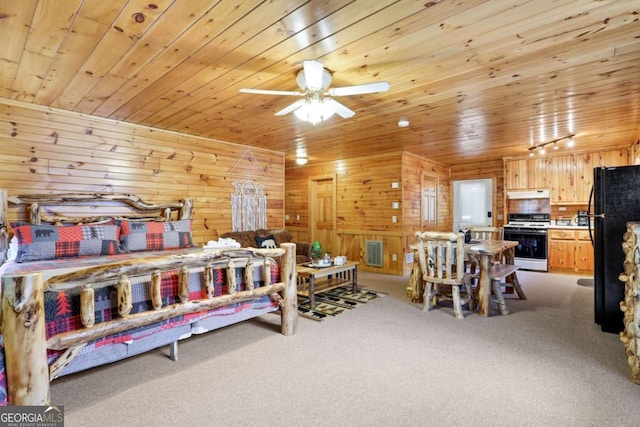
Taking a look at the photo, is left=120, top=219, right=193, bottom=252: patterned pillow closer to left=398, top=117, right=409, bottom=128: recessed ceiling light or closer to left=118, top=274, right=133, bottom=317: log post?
left=118, top=274, right=133, bottom=317: log post

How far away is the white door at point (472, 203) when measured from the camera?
24.2 feet

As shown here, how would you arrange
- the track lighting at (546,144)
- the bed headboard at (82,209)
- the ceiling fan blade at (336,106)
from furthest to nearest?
the track lighting at (546,144), the bed headboard at (82,209), the ceiling fan blade at (336,106)

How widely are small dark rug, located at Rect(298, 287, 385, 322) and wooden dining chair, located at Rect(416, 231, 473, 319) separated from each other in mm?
899

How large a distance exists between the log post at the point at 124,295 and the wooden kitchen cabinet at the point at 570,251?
7042 mm

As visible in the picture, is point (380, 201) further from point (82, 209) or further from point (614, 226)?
point (82, 209)

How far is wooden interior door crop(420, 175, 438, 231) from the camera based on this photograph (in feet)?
22.7

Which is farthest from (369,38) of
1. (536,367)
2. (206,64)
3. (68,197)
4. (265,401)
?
(68,197)

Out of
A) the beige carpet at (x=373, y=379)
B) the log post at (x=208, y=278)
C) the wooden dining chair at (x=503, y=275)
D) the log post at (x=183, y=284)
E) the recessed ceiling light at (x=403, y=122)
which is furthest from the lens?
the recessed ceiling light at (x=403, y=122)

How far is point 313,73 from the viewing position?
241cm

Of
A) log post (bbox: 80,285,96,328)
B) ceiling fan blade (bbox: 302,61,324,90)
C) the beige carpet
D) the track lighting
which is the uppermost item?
the track lighting

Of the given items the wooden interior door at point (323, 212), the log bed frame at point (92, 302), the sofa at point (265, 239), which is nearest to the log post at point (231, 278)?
the log bed frame at point (92, 302)

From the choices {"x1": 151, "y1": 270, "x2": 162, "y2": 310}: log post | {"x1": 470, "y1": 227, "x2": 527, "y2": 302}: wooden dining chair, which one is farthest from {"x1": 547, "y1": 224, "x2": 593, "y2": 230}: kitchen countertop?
{"x1": 151, "y1": 270, "x2": 162, "y2": 310}: log post

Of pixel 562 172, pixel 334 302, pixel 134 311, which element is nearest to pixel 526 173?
pixel 562 172

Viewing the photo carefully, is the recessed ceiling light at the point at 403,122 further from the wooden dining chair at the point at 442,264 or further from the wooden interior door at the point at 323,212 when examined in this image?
the wooden interior door at the point at 323,212
